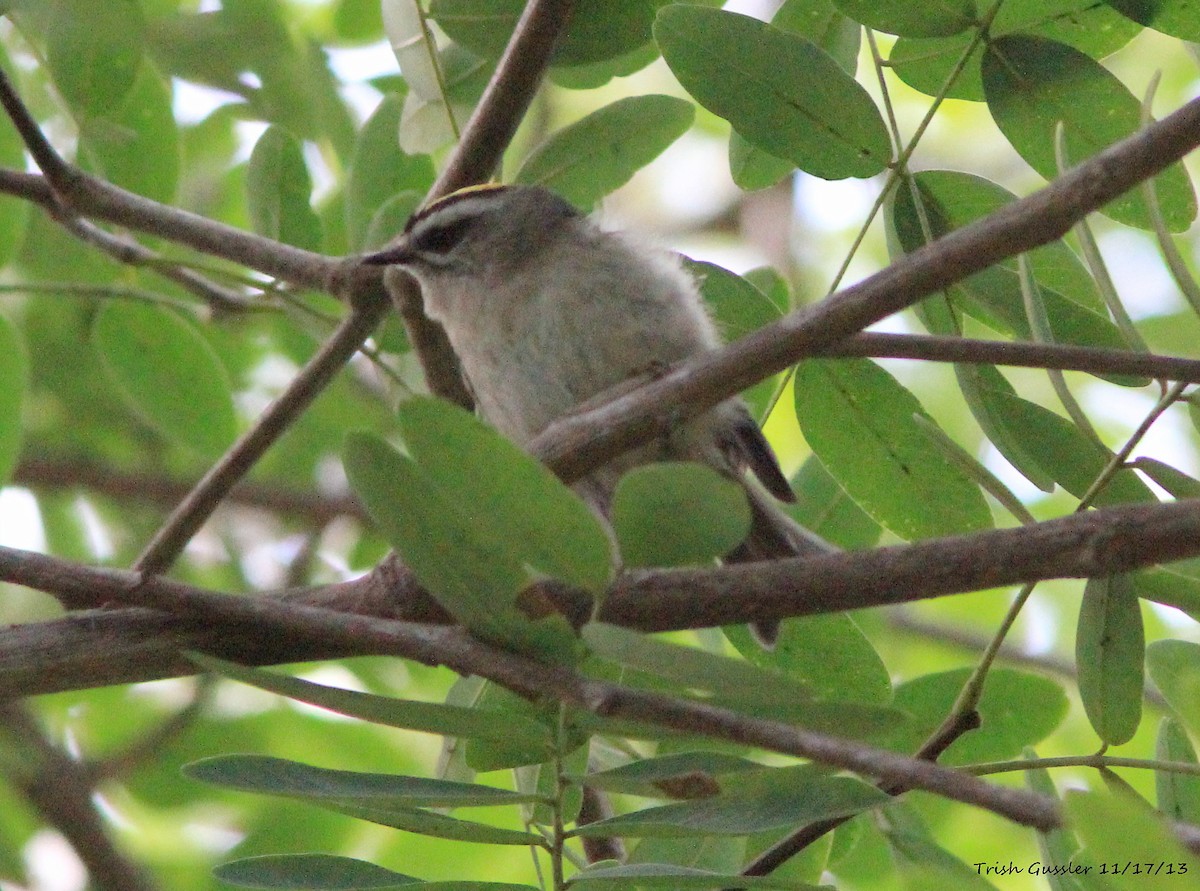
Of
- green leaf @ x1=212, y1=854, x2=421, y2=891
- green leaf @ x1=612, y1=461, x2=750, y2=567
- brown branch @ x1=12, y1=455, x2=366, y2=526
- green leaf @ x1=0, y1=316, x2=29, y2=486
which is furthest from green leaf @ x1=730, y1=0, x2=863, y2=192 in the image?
brown branch @ x1=12, y1=455, x2=366, y2=526

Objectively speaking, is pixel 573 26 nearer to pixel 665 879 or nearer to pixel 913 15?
pixel 913 15

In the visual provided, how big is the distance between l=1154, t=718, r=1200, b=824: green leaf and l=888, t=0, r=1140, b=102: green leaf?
1.32 metres

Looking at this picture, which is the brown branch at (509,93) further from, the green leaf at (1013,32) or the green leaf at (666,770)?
the green leaf at (666,770)

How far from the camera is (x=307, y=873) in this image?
2018 mm

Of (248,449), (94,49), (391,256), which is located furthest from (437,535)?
(94,49)

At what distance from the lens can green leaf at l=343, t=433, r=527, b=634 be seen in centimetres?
180

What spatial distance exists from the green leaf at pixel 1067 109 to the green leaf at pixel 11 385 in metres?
2.30

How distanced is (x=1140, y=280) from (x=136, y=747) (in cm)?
449

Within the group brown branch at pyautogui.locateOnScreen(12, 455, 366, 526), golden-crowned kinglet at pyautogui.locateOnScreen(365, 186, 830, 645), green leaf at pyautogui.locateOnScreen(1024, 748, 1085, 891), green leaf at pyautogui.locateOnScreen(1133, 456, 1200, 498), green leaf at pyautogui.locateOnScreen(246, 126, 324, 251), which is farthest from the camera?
brown branch at pyautogui.locateOnScreen(12, 455, 366, 526)

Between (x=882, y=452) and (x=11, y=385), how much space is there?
2.05m

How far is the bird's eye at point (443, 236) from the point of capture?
3.81 m

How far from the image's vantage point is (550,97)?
6.91 m

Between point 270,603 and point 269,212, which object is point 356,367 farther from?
point 270,603

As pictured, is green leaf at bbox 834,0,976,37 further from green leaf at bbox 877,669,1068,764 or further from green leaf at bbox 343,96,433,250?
green leaf at bbox 343,96,433,250
